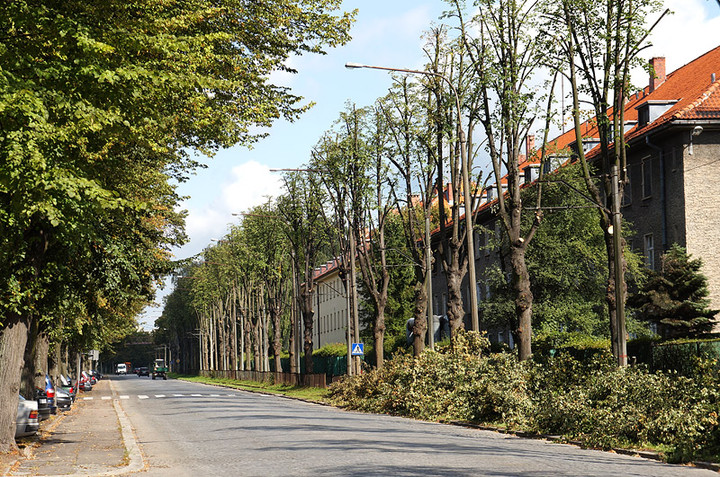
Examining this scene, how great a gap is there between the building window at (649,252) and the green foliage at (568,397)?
580 inches

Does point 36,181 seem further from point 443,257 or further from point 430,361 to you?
point 443,257

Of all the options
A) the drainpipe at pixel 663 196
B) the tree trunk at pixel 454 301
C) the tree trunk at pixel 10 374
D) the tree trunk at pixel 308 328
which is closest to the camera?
the tree trunk at pixel 10 374

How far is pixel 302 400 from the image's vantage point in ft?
159

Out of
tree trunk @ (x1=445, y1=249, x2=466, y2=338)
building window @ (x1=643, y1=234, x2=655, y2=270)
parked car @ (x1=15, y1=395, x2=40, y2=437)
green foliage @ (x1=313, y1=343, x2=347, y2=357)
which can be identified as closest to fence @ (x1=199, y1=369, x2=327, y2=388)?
green foliage @ (x1=313, y1=343, x2=347, y2=357)

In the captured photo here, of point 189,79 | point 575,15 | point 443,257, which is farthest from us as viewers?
point 443,257

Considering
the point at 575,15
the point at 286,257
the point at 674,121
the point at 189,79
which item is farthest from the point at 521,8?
the point at 286,257

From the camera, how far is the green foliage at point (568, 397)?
16453 mm

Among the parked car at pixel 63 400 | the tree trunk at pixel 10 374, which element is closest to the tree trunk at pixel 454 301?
the parked car at pixel 63 400

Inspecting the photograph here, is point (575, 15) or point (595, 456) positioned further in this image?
point (575, 15)

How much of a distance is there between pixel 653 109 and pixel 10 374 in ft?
108

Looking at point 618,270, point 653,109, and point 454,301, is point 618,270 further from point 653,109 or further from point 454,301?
point 653,109

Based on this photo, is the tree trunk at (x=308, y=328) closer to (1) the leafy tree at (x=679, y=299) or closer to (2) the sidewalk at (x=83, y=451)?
(2) the sidewalk at (x=83, y=451)

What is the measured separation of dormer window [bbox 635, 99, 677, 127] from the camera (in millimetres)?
42531

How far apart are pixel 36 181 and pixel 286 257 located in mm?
60885
